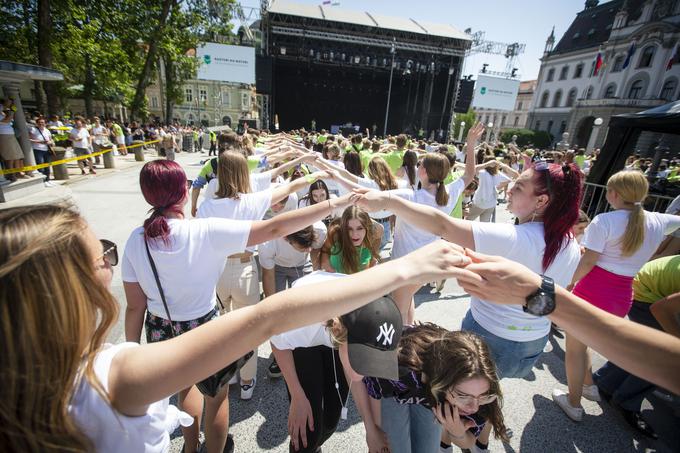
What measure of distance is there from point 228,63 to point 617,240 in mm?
25515

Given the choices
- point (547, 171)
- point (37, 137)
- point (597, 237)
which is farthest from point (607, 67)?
point (37, 137)

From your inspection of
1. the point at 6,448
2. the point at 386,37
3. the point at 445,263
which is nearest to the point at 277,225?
the point at 445,263

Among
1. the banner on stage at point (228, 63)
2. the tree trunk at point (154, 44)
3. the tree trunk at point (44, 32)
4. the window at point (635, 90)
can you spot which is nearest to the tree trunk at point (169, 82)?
the tree trunk at point (154, 44)

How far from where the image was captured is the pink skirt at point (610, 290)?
2730 millimetres

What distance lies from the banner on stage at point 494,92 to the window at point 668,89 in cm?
2476

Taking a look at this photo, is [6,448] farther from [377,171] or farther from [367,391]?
[377,171]

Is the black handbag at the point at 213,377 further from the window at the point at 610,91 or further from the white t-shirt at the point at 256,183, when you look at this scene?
the window at the point at 610,91

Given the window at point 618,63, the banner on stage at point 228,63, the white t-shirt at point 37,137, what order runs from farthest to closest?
the window at point 618,63, the banner on stage at point 228,63, the white t-shirt at point 37,137

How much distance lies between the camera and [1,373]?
0.69 meters

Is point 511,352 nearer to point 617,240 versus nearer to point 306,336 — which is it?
point 306,336

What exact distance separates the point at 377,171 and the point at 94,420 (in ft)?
12.0

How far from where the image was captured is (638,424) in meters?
2.64

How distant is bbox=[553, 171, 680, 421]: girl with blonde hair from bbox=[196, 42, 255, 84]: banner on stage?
24.2 m

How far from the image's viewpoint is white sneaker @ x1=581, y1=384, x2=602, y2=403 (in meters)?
2.89
